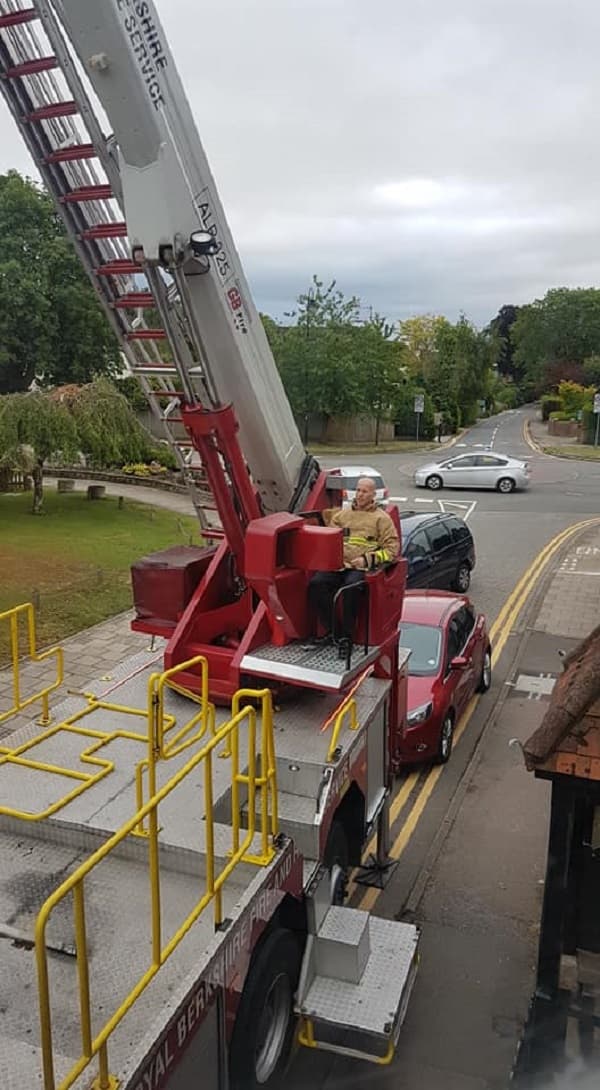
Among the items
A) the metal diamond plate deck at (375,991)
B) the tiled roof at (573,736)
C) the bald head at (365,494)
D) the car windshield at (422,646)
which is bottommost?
the metal diamond plate deck at (375,991)

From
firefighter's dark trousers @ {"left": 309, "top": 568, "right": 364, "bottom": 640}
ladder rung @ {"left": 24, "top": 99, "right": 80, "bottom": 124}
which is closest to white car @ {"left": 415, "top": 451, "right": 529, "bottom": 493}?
firefighter's dark trousers @ {"left": 309, "top": 568, "right": 364, "bottom": 640}

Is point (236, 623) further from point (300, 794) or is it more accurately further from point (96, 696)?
point (300, 794)

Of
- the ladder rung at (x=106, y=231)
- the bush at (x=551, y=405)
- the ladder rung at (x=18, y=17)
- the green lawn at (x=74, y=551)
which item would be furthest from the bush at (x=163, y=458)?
the bush at (x=551, y=405)

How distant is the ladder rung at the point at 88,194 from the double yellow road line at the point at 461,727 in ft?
18.3

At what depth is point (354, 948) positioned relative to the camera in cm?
518

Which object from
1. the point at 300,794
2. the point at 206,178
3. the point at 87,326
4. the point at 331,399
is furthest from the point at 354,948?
the point at 331,399

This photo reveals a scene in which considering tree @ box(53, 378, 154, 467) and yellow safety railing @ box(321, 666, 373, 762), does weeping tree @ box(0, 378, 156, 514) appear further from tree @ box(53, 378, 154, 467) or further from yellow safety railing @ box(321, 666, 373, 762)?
yellow safety railing @ box(321, 666, 373, 762)

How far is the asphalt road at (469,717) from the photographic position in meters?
5.52

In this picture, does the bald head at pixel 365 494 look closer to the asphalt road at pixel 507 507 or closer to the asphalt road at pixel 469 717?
the asphalt road at pixel 469 717

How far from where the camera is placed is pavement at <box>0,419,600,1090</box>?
5.55m

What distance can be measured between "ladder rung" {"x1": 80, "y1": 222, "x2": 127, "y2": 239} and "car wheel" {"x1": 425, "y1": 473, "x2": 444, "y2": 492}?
26308 millimetres

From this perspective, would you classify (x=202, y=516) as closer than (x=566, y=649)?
Yes

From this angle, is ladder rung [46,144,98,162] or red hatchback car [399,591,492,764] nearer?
ladder rung [46,144,98,162]

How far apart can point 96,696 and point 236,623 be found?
1.33 metres
